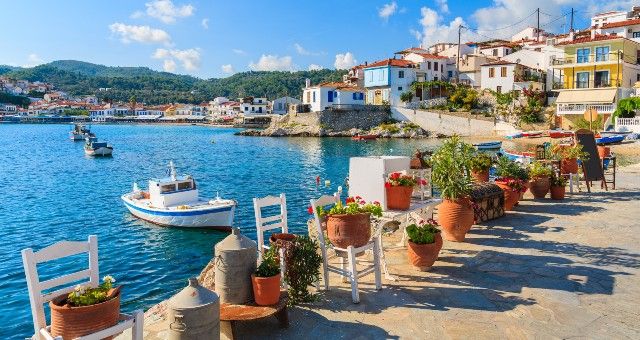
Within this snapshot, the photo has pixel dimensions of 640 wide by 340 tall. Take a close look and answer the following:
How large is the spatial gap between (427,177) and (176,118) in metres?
185

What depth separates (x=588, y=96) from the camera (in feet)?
172

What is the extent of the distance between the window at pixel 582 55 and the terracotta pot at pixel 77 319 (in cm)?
5911

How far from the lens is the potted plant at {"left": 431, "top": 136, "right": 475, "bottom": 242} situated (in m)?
8.92

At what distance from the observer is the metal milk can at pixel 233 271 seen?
579 cm

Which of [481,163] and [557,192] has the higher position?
[481,163]

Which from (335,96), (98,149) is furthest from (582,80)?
(98,149)

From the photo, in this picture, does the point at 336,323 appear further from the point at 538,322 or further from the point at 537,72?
the point at 537,72

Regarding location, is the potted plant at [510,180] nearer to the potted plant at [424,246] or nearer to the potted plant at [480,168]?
the potted plant at [480,168]

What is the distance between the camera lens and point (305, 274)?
6.48m

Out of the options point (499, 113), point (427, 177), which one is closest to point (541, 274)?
point (427, 177)

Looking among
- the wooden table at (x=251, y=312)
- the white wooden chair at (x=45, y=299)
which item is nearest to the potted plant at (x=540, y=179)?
the wooden table at (x=251, y=312)

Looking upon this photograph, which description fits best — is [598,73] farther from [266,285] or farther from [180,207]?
[266,285]

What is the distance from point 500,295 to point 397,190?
91.2 inches

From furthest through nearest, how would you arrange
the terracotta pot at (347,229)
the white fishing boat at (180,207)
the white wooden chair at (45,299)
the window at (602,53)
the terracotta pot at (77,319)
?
the window at (602,53), the white fishing boat at (180,207), the terracotta pot at (347,229), the white wooden chair at (45,299), the terracotta pot at (77,319)
